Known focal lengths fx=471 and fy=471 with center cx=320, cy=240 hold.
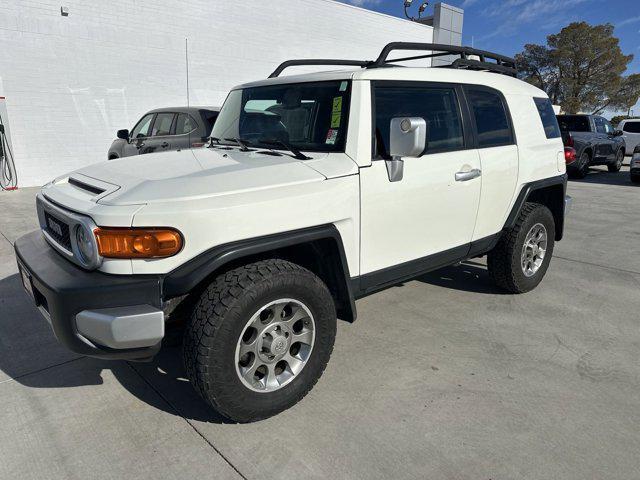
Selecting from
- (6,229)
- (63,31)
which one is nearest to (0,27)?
(63,31)

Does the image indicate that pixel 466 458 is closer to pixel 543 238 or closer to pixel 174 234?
pixel 174 234

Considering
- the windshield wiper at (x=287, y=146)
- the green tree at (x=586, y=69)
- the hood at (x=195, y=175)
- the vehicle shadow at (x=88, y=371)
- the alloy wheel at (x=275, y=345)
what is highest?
the green tree at (x=586, y=69)

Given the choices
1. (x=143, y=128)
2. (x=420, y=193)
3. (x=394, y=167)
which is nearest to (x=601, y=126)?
(x=143, y=128)

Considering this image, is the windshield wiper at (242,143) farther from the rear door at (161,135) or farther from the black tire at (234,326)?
the rear door at (161,135)

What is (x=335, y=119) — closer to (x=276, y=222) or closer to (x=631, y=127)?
(x=276, y=222)

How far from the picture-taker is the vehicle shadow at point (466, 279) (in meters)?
4.43

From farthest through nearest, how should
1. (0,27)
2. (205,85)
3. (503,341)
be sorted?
(205,85)
(0,27)
(503,341)

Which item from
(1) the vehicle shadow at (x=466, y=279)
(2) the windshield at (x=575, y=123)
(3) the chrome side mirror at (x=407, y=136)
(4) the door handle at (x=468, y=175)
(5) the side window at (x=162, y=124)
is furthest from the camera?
(2) the windshield at (x=575, y=123)

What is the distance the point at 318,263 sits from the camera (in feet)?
9.12

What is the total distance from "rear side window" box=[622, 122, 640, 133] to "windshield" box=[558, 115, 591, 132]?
5.23 metres

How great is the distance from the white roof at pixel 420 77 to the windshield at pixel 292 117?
0.15 feet

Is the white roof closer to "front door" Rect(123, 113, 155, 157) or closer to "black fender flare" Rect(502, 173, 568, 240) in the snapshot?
"black fender flare" Rect(502, 173, 568, 240)

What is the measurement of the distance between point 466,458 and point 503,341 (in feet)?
4.46

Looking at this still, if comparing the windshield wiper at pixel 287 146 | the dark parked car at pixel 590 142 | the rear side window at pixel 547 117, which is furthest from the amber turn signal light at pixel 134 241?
the dark parked car at pixel 590 142
